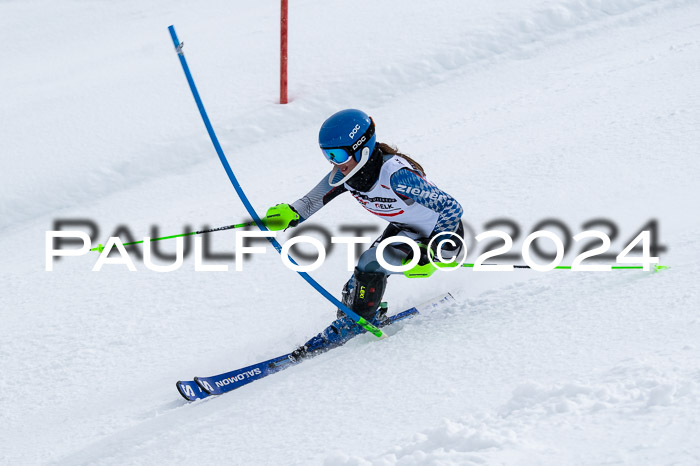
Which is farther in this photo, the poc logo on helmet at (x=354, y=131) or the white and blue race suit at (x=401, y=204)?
the white and blue race suit at (x=401, y=204)

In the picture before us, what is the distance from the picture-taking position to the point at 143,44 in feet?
35.9

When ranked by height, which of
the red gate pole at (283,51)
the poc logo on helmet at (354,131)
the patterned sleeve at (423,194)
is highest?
the red gate pole at (283,51)

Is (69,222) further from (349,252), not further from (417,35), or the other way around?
(417,35)

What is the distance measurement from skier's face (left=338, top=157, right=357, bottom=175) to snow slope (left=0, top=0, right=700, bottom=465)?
1046 mm

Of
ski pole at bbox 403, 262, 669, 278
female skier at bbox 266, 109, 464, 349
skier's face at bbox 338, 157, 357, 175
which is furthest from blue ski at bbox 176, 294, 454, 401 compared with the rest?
skier's face at bbox 338, 157, 357, 175

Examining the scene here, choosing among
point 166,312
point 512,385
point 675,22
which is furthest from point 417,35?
point 512,385

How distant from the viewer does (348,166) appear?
4.17 meters

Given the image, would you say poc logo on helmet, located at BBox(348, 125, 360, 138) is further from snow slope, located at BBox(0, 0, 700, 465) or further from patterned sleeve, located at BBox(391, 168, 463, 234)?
snow slope, located at BBox(0, 0, 700, 465)

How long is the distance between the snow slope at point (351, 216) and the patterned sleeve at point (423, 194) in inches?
24.6

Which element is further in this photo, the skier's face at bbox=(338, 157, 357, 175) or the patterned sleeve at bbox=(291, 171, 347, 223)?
the patterned sleeve at bbox=(291, 171, 347, 223)

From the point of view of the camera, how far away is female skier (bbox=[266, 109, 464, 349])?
4.08m

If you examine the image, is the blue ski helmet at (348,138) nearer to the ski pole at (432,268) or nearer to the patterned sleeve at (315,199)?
the patterned sleeve at (315,199)

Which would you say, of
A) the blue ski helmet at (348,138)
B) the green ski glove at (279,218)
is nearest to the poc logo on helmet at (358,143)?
the blue ski helmet at (348,138)

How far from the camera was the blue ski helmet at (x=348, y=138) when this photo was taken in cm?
404
